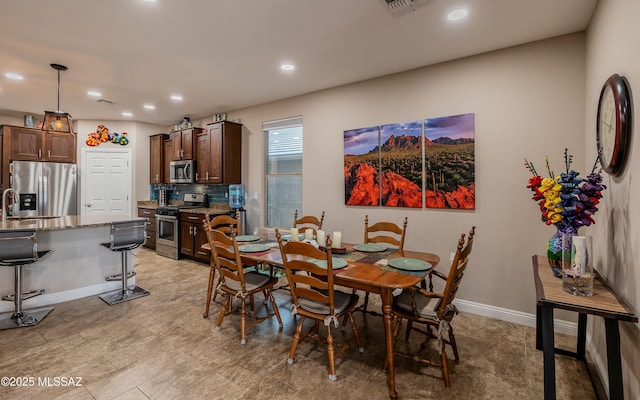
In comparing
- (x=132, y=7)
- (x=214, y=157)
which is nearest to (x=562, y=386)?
(x=132, y=7)

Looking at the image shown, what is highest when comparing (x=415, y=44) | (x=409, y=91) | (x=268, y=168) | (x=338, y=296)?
(x=415, y=44)

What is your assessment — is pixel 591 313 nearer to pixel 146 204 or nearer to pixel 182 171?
pixel 182 171

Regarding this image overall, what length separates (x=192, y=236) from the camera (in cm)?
534

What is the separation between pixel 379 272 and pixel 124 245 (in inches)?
120

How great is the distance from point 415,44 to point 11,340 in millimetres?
4607

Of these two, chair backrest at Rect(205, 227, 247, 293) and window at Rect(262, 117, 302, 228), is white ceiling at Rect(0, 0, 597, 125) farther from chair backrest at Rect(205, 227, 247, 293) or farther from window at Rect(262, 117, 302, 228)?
chair backrest at Rect(205, 227, 247, 293)

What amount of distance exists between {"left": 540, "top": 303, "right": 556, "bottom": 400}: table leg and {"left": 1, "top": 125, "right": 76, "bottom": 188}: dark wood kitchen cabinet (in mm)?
6953

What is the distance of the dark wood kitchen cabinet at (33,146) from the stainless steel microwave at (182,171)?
67.8 inches

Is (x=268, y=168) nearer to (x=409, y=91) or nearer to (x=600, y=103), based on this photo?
(x=409, y=91)

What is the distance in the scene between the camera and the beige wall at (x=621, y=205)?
1.56 metres

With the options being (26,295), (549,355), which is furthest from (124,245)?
(549,355)

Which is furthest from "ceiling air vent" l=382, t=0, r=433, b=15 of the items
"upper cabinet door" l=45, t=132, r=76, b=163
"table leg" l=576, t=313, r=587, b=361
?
"upper cabinet door" l=45, t=132, r=76, b=163

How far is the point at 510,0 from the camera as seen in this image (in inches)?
89.8

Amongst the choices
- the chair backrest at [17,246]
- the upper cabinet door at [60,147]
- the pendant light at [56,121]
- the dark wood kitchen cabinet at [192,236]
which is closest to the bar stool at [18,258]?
the chair backrest at [17,246]
